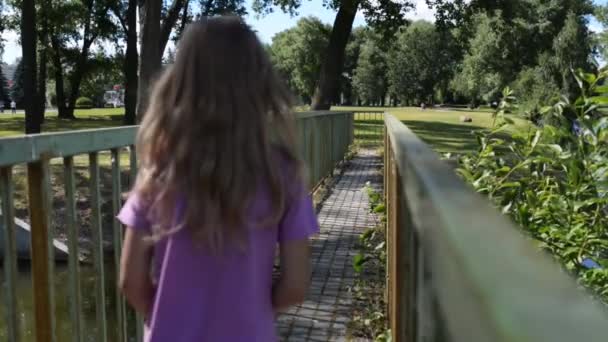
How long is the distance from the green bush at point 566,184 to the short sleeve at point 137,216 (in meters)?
1.72

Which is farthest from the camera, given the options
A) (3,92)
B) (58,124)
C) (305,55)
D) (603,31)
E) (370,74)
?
(370,74)

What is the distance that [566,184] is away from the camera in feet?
10.8

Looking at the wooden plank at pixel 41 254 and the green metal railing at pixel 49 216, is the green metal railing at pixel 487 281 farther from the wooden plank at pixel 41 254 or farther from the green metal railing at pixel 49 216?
the wooden plank at pixel 41 254

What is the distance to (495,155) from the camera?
13.1 feet

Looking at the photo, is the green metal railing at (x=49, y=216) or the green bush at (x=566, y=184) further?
the green bush at (x=566, y=184)

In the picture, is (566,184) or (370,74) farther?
(370,74)

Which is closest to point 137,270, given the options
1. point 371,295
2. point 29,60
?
point 371,295

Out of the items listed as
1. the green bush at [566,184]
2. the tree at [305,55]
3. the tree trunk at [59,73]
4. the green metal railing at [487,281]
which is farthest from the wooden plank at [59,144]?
the tree at [305,55]

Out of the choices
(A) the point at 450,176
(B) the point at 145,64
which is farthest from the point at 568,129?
(B) the point at 145,64

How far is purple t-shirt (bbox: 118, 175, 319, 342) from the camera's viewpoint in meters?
1.70

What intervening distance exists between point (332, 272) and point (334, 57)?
1322cm

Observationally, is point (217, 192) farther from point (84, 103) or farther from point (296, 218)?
point (84, 103)

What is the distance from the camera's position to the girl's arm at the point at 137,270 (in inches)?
68.6

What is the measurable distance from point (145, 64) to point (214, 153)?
11796 mm
